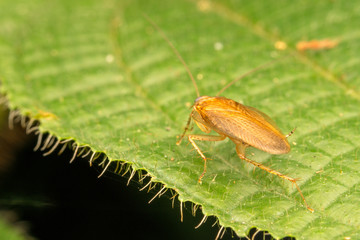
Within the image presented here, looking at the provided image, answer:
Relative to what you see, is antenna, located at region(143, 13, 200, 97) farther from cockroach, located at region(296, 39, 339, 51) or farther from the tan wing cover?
cockroach, located at region(296, 39, 339, 51)

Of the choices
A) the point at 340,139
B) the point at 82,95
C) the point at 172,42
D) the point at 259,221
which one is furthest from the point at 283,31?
the point at 259,221

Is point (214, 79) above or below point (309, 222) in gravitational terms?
above

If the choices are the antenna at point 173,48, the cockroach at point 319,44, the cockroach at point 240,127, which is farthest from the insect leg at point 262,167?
the cockroach at point 319,44

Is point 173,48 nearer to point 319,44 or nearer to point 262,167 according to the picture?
point 319,44

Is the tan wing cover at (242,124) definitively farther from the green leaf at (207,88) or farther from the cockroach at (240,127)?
the green leaf at (207,88)

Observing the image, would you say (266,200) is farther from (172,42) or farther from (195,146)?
(172,42)

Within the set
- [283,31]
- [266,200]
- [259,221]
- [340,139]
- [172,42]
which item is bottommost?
[259,221]
